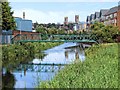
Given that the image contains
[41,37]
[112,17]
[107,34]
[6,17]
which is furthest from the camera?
[112,17]

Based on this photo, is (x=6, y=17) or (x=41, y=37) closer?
(x=6, y=17)

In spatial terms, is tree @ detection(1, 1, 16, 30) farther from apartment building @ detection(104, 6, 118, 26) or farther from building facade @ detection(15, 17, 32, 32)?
apartment building @ detection(104, 6, 118, 26)

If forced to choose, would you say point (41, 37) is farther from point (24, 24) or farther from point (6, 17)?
point (24, 24)

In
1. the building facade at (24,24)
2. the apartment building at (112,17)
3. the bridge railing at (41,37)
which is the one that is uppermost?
the apartment building at (112,17)

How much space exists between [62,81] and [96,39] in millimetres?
29151

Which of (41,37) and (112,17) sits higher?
(112,17)

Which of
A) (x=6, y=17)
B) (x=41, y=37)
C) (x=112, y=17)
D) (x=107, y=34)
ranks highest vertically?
(x=112, y=17)

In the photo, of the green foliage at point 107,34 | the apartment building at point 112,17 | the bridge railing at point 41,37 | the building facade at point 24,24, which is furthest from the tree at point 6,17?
the apartment building at point 112,17

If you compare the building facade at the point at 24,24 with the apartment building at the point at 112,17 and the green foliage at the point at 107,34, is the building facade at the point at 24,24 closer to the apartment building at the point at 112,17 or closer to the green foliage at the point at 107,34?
the green foliage at the point at 107,34

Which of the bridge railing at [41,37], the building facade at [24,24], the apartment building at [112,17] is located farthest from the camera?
the apartment building at [112,17]

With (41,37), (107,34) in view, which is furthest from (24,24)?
(107,34)

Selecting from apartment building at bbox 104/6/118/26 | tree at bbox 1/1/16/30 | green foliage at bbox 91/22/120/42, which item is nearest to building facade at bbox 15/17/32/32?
green foliage at bbox 91/22/120/42

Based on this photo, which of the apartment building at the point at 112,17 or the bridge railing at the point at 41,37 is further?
the apartment building at the point at 112,17

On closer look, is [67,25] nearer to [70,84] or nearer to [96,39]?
[96,39]
